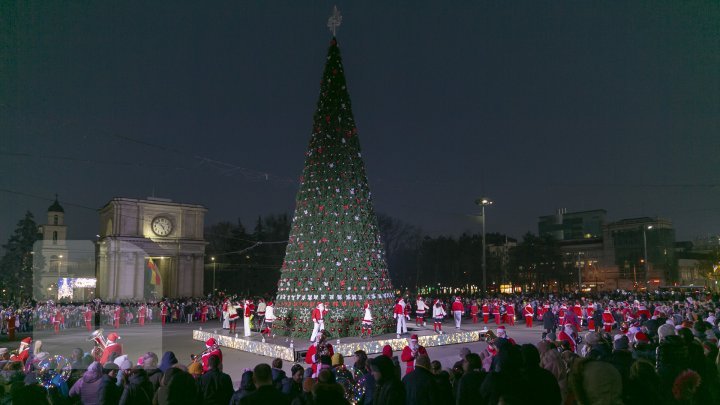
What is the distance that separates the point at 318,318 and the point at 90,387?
37.9ft

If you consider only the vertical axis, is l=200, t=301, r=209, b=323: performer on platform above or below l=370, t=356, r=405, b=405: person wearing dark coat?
below

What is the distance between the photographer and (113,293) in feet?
192

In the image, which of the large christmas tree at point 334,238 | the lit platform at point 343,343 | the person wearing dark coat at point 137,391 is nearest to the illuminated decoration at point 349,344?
the lit platform at point 343,343

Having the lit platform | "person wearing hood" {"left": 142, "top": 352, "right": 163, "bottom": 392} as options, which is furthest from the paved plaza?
"person wearing hood" {"left": 142, "top": 352, "right": 163, "bottom": 392}

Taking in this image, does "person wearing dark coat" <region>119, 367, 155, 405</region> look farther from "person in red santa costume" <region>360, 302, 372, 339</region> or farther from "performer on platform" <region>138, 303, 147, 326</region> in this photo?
"performer on platform" <region>138, 303, 147, 326</region>

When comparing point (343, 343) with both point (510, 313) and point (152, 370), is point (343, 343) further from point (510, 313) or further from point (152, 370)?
point (510, 313)

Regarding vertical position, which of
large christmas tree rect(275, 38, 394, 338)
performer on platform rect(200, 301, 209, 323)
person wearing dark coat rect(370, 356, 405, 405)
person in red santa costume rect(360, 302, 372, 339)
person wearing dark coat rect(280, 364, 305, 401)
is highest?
large christmas tree rect(275, 38, 394, 338)

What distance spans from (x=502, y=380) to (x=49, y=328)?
36.4 m

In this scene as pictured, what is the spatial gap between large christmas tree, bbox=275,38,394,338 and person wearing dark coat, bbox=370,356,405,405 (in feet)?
41.6

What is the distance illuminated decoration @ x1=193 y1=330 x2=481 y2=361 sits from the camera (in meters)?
17.0

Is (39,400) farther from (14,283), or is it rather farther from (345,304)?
(14,283)

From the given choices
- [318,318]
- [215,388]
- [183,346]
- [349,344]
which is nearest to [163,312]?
[183,346]

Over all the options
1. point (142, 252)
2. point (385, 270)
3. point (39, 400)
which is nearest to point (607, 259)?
point (142, 252)

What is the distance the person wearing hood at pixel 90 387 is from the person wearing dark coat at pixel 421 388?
424 cm
